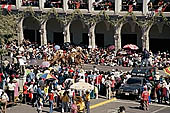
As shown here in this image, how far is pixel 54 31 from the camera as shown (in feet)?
206

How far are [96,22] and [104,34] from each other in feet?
9.22

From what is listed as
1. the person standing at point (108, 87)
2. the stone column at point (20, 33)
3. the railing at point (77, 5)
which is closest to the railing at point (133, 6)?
the railing at point (77, 5)

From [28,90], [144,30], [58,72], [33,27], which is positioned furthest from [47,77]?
[33,27]

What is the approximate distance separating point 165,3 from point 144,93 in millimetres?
20766

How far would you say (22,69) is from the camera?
4125 cm

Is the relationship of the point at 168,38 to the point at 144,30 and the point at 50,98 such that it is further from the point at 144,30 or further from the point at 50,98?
the point at 50,98

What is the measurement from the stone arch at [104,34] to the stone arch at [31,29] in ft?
24.2

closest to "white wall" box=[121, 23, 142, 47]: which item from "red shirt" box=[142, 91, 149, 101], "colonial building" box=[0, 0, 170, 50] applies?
"colonial building" box=[0, 0, 170, 50]

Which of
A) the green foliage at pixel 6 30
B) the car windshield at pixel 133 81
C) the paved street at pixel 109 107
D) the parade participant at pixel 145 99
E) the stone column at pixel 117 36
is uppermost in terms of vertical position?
the green foliage at pixel 6 30

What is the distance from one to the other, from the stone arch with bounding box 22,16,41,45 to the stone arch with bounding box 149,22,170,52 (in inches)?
538

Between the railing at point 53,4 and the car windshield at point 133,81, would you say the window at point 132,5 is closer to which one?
the railing at point 53,4

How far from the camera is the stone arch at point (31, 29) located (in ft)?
209

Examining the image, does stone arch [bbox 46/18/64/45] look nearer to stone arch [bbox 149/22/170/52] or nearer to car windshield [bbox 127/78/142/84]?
stone arch [bbox 149/22/170/52]

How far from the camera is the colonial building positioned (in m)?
53.7
